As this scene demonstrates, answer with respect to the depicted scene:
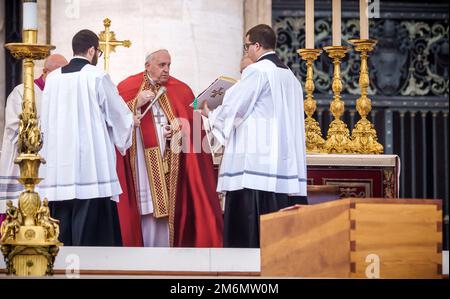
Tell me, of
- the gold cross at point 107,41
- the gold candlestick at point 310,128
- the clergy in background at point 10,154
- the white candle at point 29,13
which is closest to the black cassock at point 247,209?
the gold candlestick at point 310,128

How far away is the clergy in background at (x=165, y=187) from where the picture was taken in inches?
443

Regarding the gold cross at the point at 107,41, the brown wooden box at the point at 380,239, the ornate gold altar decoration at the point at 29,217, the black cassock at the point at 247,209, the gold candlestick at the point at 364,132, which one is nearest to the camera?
the brown wooden box at the point at 380,239

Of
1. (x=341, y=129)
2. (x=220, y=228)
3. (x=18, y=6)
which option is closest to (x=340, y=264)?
(x=220, y=228)

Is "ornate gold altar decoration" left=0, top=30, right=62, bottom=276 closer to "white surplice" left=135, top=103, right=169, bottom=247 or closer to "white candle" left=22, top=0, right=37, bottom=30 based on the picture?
"white candle" left=22, top=0, right=37, bottom=30

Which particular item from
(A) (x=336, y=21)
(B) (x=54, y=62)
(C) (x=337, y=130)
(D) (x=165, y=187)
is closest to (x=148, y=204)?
(D) (x=165, y=187)

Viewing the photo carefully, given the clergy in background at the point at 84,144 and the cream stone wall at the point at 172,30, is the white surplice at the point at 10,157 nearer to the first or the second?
the clergy in background at the point at 84,144

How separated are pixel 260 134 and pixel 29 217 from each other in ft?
8.24

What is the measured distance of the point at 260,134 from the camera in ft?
36.0

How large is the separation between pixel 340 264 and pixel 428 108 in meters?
6.80

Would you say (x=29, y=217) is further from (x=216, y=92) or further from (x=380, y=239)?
(x=216, y=92)

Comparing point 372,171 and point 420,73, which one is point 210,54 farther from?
point 420,73

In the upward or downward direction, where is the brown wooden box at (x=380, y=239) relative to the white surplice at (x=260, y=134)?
downward

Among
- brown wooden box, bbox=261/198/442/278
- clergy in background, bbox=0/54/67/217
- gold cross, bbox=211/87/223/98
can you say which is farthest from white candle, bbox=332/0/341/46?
brown wooden box, bbox=261/198/442/278

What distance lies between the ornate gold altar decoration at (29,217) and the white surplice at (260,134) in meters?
2.20
